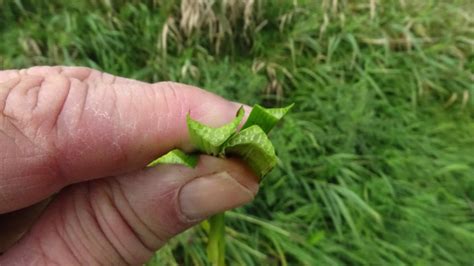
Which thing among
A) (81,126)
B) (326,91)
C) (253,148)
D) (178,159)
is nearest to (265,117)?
(253,148)

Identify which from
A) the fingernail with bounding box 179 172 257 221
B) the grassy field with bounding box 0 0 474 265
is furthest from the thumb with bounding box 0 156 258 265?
the grassy field with bounding box 0 0 474 265

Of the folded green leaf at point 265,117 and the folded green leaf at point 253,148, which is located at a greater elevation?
the folded green leaf at point 265,117

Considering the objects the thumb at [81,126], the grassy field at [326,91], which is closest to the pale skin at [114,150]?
the thumb at [81,126]

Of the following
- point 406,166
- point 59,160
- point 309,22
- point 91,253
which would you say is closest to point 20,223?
point 91,253

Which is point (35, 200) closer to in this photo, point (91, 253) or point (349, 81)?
point (91, 253)

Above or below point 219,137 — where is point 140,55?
below

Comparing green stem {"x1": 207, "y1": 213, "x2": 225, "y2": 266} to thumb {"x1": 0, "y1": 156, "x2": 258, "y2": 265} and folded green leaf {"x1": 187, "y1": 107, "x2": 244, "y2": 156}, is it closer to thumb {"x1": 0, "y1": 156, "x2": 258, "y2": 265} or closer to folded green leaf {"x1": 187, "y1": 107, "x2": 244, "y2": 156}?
thumb {"x1": 0, "y1": 156, "x2": 258, "y2": 265}

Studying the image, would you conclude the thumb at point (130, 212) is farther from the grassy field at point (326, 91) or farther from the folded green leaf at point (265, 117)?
the grassy field at point (326, 91)
